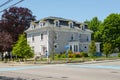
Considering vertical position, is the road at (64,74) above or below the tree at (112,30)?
below

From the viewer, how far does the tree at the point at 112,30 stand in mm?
74375

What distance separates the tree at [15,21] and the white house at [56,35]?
12.2 ft

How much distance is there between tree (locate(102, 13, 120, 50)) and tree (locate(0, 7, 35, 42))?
64.2ft

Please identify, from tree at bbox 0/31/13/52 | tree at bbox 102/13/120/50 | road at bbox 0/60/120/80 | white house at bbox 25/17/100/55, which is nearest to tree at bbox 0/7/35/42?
white house at bbox 25/17/100/55

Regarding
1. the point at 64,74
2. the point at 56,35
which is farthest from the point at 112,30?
the point at 64,74

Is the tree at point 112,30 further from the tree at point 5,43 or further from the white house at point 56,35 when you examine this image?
the tree at point 5,43

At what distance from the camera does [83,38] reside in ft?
225

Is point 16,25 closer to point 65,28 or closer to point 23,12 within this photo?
point 23,12

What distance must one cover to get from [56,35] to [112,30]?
61.4 feet

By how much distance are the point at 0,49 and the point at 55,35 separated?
38.6 feet

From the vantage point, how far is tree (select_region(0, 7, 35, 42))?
70688 mm

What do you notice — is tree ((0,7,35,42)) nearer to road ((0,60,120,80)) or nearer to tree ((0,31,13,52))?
tree ((0,31,13,52))

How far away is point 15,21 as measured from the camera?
234 ft

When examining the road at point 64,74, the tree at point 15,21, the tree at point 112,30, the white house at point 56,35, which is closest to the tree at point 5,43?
the white house at point 56,35
